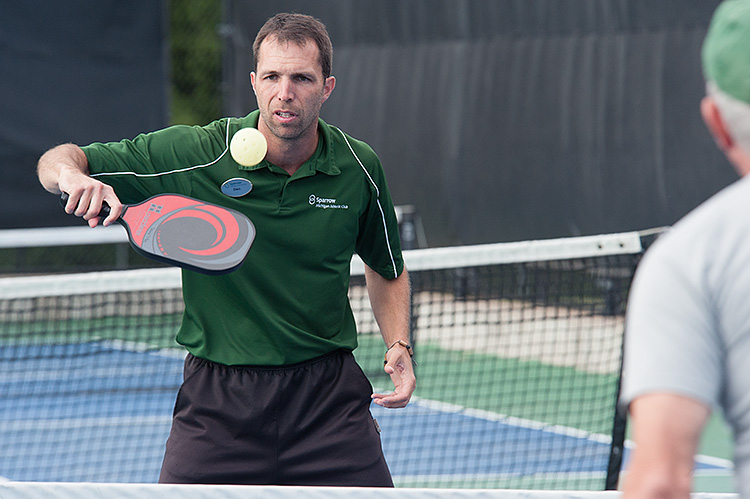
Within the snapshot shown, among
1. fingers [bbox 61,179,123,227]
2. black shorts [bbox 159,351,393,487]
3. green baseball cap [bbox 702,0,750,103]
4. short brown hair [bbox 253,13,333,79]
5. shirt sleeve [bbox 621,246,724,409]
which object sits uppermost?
short brown hair [bbox 253,13,333,79]

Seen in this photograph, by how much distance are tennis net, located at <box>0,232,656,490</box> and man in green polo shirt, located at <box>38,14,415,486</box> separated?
4.49ft

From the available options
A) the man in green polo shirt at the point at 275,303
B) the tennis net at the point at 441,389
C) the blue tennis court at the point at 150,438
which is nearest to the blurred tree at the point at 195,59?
the tennis net at the point at 441,389

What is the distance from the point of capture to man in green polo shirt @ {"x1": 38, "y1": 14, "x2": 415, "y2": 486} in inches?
93.3

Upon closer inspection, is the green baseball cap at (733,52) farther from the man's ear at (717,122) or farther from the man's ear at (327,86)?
the man's ear at (327,86)

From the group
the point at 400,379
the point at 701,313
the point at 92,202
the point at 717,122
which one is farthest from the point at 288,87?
the point at 701,313

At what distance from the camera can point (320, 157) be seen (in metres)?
2.50

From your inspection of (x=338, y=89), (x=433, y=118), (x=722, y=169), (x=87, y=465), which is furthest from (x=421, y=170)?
(x=87, y=465)

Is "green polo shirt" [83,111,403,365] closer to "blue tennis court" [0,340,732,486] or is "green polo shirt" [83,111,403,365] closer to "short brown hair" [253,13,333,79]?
"short brown hair" [253,13,333,79]

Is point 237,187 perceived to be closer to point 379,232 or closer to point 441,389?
point 379,232

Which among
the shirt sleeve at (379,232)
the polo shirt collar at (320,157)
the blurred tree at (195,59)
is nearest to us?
the polo shirt collar at (320,157)

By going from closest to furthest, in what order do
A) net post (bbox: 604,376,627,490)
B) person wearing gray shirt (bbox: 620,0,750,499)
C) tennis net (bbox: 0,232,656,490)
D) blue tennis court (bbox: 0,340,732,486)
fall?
person wearing gray shirt (bbox: 620,0,750,499), net post (bbox: 604,376,627,490), tennis net (bbox: 0,232,656,490), blue tennis court (bbox: 0,340,732,486)

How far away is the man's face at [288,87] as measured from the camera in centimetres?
237

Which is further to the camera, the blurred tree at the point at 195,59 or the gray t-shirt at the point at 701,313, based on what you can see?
the blurred tree at the point at 195,59

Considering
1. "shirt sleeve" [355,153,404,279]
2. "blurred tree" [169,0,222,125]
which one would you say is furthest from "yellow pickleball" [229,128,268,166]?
"blurred tree" [169,0,222,125]
